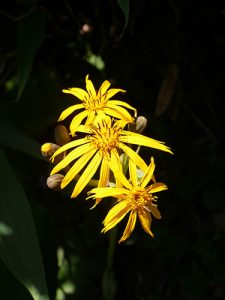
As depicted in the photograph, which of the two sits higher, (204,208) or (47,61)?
(47,61)

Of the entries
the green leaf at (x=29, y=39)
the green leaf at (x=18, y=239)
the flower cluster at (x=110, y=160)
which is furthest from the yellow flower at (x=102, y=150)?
the green leaf at (x=29, y=39)

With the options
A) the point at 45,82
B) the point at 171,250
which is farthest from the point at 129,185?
the point at 45,82

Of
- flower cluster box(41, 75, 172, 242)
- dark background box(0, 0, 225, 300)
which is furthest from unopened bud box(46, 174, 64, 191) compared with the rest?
dark background box(0, 0, 225, 300)

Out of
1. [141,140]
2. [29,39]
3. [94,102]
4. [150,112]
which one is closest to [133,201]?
[141,140]

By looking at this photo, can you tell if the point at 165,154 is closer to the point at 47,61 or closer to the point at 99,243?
the point at 99,243

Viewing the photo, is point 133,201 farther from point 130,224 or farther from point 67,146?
point 67,146

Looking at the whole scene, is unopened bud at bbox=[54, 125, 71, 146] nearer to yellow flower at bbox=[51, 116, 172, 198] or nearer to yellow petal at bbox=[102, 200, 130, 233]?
yellow flower at bbox=[51, 116, 172, 198]
